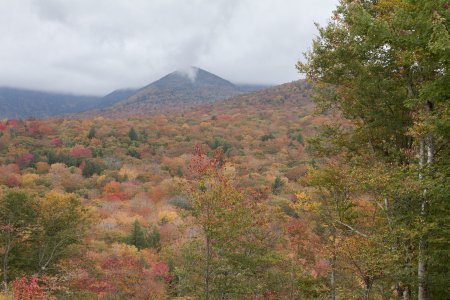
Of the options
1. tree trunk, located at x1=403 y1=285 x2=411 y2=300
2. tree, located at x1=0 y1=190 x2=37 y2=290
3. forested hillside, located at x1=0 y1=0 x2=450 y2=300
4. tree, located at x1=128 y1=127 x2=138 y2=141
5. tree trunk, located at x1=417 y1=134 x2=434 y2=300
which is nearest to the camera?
forested hillside, located at x1=0 y1=0 x2=450 y2=300

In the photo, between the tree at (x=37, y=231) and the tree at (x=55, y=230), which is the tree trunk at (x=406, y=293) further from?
the tree at (x=55, y=230)

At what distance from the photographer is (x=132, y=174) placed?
9119cm

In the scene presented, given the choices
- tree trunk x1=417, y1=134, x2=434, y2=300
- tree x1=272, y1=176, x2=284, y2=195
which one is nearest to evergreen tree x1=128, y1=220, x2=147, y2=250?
tree x1=272, y1=176, x2=284, y2=195

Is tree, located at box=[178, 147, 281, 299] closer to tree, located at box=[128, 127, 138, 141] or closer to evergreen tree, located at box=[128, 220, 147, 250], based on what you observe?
evergreen tree, located at box=[128, 220, 147, 250]

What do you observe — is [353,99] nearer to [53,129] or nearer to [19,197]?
[19,197]

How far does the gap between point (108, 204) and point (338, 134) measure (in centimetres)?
5934

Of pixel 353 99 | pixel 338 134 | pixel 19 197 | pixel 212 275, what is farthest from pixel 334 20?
pixel 19 197

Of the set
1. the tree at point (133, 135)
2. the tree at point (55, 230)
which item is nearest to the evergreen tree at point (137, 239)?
the tree at point (55, 230)

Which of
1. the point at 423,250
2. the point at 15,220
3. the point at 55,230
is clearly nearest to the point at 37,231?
the point at 55,230

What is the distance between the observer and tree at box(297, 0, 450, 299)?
997cm

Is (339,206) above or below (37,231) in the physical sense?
above

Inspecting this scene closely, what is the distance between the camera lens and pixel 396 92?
12648 millimetres

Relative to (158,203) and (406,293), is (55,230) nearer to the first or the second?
(406,293)

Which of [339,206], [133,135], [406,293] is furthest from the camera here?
[133,135]
